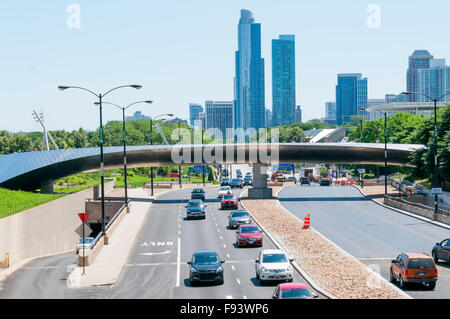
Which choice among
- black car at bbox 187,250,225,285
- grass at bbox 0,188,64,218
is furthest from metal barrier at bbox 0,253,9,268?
black car at bbox 187,250,225,285

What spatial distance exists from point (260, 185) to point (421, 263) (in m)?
52.7

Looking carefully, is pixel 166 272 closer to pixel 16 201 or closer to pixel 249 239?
pixel 249 239

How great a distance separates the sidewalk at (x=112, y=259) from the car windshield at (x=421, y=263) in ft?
42.7

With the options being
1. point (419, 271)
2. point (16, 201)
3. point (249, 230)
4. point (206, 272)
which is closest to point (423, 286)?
point (419, 271)

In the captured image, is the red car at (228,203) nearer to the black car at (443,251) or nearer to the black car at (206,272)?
the black car at (443,251)

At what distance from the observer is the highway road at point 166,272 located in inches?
998

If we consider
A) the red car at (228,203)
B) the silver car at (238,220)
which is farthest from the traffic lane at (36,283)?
the red car at (228,203)

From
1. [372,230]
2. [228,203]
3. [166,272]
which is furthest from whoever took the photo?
[228,203]

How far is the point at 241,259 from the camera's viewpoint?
34031 millimetres

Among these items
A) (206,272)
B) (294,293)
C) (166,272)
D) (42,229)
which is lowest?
(42,229)

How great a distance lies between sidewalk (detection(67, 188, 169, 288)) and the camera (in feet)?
94.2

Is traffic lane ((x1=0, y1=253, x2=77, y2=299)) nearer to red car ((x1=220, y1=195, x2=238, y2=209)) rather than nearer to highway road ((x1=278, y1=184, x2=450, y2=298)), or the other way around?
highway road ((x1=278, y1=184, x2=450, y2=298))

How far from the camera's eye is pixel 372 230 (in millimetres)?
45188
